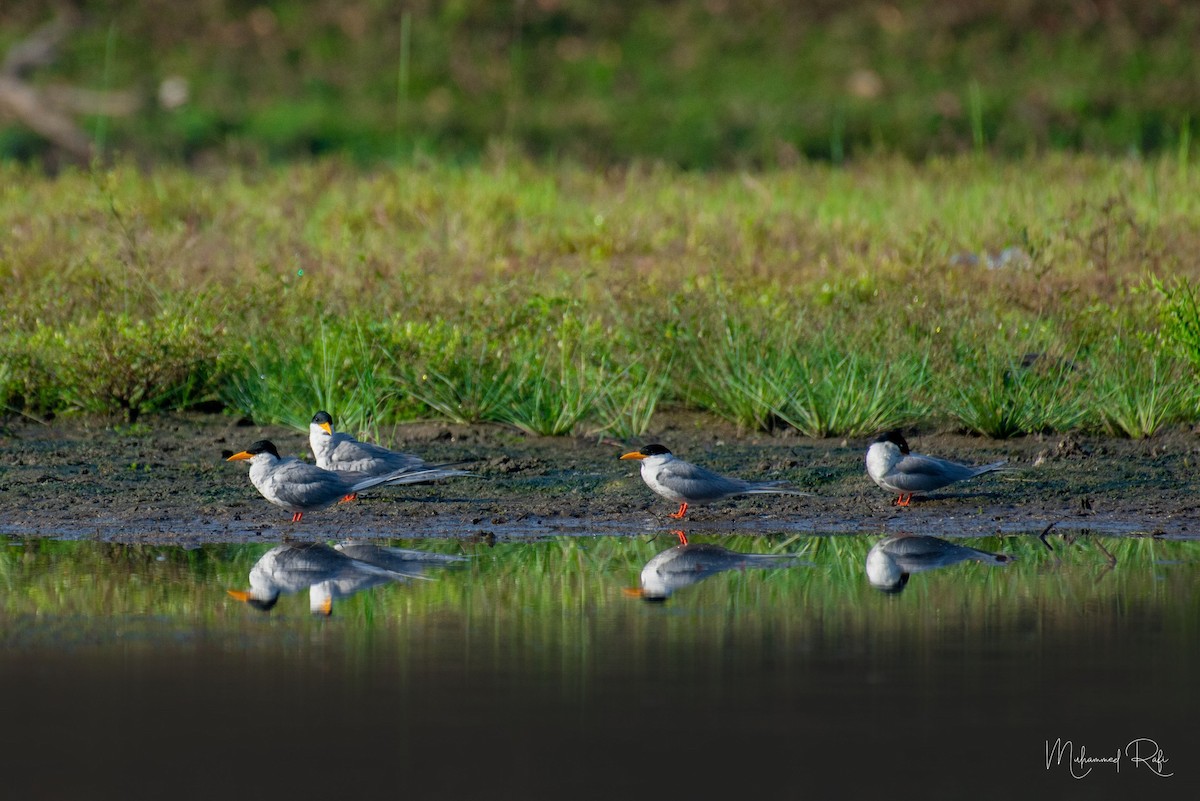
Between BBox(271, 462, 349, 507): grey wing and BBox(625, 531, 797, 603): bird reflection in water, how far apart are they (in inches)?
59.0

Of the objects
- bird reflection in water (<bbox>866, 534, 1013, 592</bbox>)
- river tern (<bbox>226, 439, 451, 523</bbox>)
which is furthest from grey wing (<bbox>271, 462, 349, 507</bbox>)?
bird reflection in water (<bbox>866, 534, 1013, 592</bbox>)

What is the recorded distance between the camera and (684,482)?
7.78 meters

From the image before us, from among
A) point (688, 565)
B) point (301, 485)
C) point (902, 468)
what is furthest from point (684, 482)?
point (301, 485)

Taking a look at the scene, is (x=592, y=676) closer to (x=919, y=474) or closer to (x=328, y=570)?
(x=328, y=570)

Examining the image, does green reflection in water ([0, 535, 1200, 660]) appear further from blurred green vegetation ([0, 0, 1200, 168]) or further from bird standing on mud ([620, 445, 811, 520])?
blurred green vegetation ([0, 0, 1200, 168])

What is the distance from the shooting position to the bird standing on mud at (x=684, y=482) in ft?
25.5

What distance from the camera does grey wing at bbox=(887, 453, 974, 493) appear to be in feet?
26.2

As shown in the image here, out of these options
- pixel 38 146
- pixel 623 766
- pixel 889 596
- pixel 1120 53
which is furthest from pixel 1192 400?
pixel 1120 53

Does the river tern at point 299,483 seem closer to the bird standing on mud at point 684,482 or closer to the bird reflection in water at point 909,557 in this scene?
the bird standing on mud at point 684,482

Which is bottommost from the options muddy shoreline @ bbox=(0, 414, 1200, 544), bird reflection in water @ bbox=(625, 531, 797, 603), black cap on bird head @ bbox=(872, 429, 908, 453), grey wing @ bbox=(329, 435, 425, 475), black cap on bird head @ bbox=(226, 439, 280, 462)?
muddy shoreline @ bbox=(0, 414, 1200, 544)

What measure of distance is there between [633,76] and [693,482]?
20022mm

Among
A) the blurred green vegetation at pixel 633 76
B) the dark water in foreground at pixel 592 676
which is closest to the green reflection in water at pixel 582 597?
the dark water in foreground at pixel 592 676

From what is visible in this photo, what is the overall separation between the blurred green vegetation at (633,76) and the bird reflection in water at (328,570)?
14038 mm

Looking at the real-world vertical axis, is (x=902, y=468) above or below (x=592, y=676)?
below
